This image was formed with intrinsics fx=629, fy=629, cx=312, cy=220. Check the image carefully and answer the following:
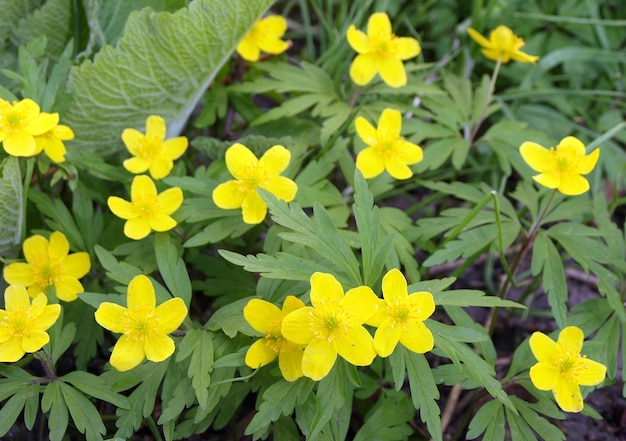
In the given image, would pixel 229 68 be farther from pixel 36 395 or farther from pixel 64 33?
pixel 36 395

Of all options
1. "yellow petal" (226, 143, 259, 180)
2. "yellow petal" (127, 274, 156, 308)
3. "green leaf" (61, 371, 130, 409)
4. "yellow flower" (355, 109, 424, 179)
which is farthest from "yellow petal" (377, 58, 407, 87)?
"green leaf" (61, 371, 130, 409)

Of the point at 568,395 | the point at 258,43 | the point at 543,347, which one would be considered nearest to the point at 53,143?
the point at 258,43

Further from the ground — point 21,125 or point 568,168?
point 21,125

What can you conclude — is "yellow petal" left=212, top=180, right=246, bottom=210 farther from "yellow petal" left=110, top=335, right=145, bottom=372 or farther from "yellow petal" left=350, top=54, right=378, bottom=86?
"yellow petal" left=350, top=54, right=378, bottom=86

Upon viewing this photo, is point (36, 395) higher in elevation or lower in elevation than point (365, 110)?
lower

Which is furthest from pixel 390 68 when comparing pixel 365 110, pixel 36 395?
pixel 36 395

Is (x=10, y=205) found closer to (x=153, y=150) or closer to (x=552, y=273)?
(x=153, y=150)

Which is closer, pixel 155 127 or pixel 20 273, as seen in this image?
pixel 20 273

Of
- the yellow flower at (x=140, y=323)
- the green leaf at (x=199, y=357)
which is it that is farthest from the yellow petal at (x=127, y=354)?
the green leaf at (x=199, y=357)
